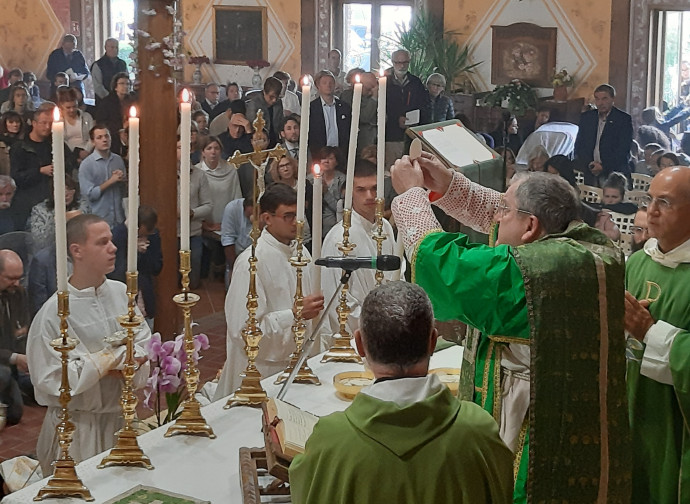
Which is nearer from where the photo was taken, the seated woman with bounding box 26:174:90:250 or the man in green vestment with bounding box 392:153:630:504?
the man in green vestment with bounding box 392:153:630:504

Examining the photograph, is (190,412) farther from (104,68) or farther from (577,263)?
(104,68)

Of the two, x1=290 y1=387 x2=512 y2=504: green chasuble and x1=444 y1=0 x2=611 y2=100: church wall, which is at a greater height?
x1=444 y1=0 x2=611 y2=100: church wall

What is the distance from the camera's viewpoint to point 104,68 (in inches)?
441

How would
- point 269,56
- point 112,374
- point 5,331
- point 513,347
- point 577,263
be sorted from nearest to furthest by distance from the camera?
point 577,263, point 513,347, point 112,374, point 5,331, point 269,56

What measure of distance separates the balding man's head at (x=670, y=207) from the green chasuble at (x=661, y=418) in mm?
105

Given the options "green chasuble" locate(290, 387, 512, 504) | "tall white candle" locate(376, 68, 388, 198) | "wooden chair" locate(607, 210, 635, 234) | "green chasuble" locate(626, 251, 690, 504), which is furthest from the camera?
"wooden chair" locate(607, 210, 635, 234)


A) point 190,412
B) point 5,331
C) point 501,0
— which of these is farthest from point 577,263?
point 501,0

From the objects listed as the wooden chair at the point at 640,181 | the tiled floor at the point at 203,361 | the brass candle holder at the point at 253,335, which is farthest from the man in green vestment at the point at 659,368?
the wooden chair at the point at 640,181

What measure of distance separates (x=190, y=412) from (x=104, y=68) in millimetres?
8860

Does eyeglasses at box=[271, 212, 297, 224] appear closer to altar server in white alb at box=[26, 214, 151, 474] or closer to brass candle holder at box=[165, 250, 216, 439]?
altar server in white alb at box=[26, 214, 151, 474]

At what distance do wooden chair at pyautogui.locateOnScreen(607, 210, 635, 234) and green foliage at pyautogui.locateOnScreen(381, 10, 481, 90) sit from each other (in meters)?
3.08

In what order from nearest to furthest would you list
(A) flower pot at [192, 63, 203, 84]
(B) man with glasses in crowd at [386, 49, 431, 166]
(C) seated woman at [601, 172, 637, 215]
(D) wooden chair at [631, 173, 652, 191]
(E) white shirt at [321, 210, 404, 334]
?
(E) white shirt at [321, 210, 404, 334], (C) seated woman at [601, 172, 637, 215], (D) wooden chair at [631, 173, 652, 191], (B) man with glasses in crowd at [386, 49, 431, 166], (A) flower pot at [192, 63, 203, 84]

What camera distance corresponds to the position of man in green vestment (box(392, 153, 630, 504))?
2.65 metres

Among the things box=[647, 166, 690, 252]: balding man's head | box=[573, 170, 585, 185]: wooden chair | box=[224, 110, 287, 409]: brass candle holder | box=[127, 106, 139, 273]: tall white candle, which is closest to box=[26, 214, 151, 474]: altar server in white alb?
box=[224, 110, 287, 409]: brass candle holder
